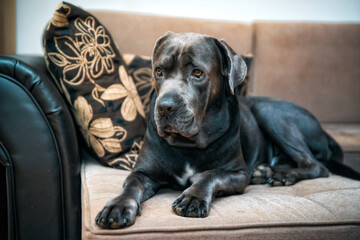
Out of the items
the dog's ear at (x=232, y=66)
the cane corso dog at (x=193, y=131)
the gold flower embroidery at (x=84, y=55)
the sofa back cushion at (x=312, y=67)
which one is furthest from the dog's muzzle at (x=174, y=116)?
the sofa back cushion at (x=312, y=67)

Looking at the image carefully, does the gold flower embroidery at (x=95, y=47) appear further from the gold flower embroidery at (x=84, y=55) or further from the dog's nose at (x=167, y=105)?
the dog's nose at (x=167, y=105)

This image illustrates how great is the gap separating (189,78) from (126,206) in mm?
674

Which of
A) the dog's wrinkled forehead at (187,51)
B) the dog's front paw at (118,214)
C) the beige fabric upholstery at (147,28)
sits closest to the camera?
the dog's front paw at (118,214)

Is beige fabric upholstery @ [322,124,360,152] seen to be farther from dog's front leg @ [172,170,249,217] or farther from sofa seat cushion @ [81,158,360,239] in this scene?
dog's front leg @ [172,170,249,217]

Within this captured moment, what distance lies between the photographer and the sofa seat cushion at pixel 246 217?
1234 millimetres

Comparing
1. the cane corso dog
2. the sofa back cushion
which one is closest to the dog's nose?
the cane corso dog

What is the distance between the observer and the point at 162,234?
1.22 metres

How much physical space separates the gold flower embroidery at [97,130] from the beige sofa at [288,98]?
0.41 feet

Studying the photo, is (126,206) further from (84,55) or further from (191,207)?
(84,55)

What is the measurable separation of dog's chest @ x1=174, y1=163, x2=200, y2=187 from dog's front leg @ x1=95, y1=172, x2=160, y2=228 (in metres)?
0.16

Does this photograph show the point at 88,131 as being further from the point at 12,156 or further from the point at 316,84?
the point at 316,84

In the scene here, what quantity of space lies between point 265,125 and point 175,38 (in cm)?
95

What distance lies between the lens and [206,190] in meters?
1.45

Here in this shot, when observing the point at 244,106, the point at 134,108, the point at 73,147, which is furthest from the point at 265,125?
the point at 73,147
